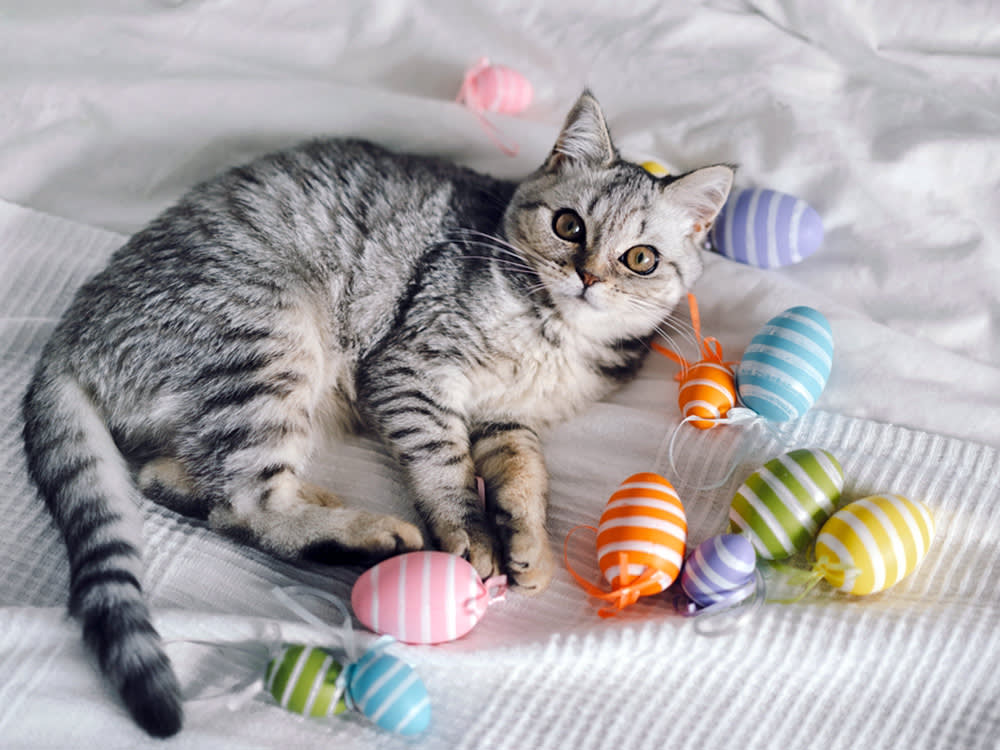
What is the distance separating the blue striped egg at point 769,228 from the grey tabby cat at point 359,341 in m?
0.15

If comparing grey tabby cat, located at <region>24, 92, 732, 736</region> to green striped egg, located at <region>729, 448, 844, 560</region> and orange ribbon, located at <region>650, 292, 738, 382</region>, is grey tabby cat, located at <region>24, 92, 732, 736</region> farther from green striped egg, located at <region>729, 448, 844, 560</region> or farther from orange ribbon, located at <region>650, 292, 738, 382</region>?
green striped egg, located at <region>729, 448, 844, 560</region>

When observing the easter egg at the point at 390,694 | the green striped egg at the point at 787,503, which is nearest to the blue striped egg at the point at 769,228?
the green striped egg at the point at 787,503

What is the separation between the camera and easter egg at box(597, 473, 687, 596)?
116 centimetres

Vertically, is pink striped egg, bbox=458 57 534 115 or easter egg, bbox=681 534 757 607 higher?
pink striped egg, bbox=458 57 534 115

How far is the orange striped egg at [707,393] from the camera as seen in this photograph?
54.3 inches

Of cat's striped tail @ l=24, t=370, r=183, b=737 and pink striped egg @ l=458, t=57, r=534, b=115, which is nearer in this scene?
cat's striped tail @ l=24, t=370, r=183, b=737

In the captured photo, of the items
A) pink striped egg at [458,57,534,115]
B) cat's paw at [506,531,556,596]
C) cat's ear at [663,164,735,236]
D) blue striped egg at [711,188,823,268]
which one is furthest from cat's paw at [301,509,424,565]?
pink striped egg at [458,57,534,115]

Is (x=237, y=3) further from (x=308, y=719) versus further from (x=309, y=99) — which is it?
(x=308, y=719)

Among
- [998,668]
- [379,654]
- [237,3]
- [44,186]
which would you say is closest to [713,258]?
[998,668]

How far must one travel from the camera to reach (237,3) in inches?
76.0

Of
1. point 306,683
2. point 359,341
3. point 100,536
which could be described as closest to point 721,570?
point 306,683

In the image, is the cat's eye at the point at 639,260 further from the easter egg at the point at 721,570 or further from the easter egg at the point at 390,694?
the easter egg at the point at 390,694

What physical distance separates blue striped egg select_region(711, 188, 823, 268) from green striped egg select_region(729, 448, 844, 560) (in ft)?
1.91

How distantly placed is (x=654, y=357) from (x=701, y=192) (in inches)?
14.5
